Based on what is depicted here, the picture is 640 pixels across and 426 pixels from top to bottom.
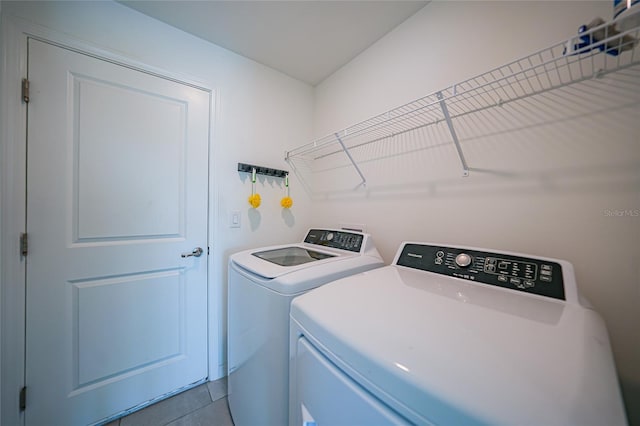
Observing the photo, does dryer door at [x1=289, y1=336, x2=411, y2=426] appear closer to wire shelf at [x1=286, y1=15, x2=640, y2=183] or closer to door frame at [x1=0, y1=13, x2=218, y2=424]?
wire shelf at [x1=286, y1=15, x2=640, y2=183]

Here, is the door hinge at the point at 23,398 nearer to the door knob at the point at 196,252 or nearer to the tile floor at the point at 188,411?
the tile floor at the point at 188,411

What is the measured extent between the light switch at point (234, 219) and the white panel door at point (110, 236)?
0.19 metres

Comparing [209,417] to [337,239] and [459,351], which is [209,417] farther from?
[459,351]

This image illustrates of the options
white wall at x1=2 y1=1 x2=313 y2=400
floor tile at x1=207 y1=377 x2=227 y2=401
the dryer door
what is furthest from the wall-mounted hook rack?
floor tile at x1=207 y1=377 x2=227 y2=401

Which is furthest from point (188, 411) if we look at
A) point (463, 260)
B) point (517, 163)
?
point (517, 163)

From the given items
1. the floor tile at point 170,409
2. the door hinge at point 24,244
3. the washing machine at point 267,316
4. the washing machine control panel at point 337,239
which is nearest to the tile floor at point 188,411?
the floor tile at point 170,409

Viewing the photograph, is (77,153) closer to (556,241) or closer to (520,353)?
(520,353)

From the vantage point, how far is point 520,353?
47cm

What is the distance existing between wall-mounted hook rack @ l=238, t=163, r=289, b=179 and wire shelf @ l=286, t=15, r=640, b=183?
0.77m

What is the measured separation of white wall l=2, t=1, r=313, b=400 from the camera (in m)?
1.29

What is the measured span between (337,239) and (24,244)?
1.78m

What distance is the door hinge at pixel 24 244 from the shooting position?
114 centimetres

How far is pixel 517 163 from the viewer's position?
1.01 m

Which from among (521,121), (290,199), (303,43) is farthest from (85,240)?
(521,121)
